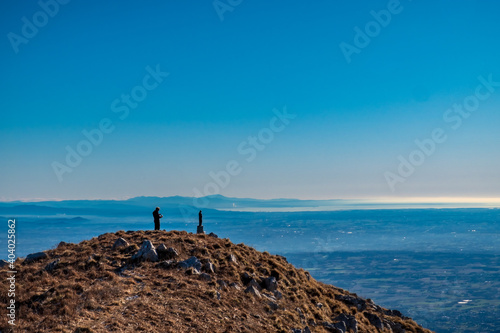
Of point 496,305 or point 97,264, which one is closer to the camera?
point 97,264

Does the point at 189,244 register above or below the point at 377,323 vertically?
above

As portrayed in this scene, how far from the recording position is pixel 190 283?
82.9ft

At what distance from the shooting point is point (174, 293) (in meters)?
23.6

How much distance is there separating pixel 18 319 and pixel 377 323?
82.8ft

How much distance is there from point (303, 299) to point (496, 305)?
190824 millimetres

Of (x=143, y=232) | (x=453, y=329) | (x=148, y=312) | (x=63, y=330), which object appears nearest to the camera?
(x=63, y=330)

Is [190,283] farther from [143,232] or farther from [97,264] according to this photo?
[143,232]

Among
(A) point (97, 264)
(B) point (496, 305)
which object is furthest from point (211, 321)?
(B) point (496, 305)

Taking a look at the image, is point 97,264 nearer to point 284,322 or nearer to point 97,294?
point 97,294

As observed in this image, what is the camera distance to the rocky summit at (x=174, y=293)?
20078 mm

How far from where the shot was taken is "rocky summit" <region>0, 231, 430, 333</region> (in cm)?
2008

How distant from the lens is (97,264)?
26.2 meters

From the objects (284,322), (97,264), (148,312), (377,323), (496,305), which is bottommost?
(496,305)

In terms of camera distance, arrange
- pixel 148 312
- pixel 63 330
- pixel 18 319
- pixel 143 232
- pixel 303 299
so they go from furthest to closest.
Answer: pixel 143 232 → pixel 303 299 → pixel 148 312 → pixel 18 319 → pixel 63 330
